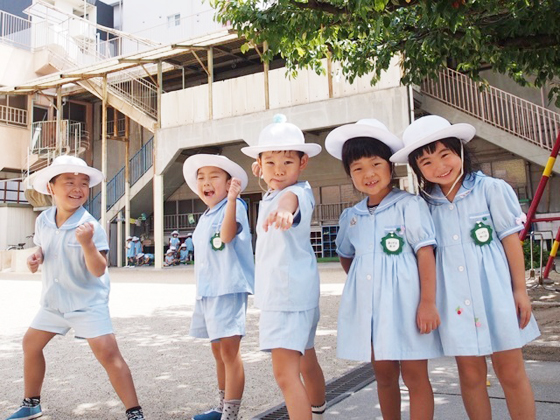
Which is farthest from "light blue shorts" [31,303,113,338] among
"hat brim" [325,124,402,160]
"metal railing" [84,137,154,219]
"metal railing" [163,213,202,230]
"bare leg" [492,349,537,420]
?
"metal railing" [163,213,202,230]

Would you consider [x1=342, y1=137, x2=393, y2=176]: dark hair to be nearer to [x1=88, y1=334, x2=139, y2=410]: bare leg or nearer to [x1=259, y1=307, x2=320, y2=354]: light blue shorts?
[x1=259, y1=307, x2=320, y2=354]: light blue shorts

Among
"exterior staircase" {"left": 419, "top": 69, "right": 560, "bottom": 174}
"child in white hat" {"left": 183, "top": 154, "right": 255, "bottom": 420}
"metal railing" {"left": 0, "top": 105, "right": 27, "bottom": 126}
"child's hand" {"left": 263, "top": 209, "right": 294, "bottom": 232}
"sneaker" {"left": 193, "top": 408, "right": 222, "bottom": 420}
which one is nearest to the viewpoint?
"child's hand" {"left": 263, "top": 209, "right": 294, "bottom": 232}

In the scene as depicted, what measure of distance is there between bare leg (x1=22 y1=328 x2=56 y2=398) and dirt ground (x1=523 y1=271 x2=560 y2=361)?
11.3ft

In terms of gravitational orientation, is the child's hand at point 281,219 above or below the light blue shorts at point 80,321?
above

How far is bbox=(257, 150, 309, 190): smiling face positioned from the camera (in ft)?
8.13

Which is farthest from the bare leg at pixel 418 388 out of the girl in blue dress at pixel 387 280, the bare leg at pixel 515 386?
the bare leg at pixel 515 386

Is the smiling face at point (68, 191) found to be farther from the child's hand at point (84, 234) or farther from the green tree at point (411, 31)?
the green tree at point (411, 31)

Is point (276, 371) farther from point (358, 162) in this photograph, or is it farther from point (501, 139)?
point (501, 139)

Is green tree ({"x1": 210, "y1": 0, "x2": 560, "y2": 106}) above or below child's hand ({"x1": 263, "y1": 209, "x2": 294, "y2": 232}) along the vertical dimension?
above

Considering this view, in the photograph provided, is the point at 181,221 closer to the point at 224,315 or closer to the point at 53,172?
the point at 53,172

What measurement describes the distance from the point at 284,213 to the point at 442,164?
780mm

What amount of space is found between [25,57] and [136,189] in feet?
28.5

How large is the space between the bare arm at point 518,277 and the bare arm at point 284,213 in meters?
0.96

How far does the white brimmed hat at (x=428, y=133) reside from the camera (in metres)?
2.30
